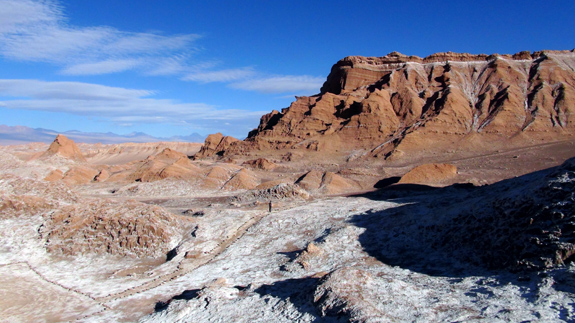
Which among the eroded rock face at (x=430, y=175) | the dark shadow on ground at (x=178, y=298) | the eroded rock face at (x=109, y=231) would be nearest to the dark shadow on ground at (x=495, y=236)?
the dark shadow on ground at (x=178, y=298)

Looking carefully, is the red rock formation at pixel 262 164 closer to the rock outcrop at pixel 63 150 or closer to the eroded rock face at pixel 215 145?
the eroded rock face at pixel 215 145

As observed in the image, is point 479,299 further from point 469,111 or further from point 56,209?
point 469,111

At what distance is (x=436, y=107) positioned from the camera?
134ft

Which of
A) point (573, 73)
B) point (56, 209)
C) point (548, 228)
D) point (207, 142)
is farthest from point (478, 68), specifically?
point (56, 209)

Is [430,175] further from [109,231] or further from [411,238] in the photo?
[109,231]

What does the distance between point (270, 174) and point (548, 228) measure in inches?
1042

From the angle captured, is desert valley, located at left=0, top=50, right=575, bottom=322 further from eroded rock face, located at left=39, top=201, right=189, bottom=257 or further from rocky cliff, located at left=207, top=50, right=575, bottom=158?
rocky cliff, located at left=207, top=50, right=575, bottom=158

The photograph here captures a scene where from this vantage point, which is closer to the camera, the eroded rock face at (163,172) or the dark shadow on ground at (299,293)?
the dark shadow on ground at (299,293)

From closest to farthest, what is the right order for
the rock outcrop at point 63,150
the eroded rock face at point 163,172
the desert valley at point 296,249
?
the desert valley at point 296,249
the eroded rock face at point 163,172
the rock outcrop at point 63,150

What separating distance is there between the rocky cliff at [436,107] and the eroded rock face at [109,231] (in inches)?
1064

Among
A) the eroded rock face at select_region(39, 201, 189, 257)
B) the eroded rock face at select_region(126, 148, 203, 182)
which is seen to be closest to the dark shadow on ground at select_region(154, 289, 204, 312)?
the eroded rock face at select_region(39, 201, 189, 257)

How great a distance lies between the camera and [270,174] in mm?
33500

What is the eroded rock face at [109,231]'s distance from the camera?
487 inches

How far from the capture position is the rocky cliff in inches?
1474
